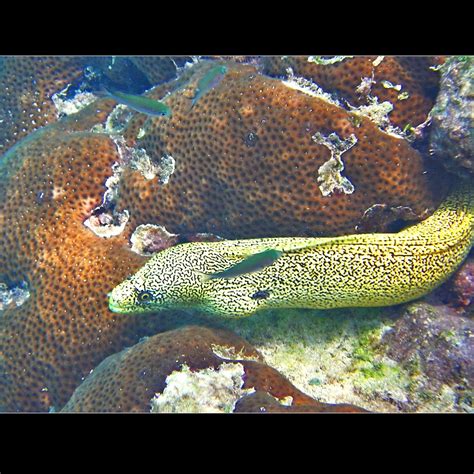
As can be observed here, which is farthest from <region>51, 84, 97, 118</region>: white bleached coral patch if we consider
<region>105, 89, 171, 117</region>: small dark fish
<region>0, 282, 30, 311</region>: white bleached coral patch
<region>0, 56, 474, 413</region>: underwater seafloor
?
<region>105, 89, 171, 117</region>: small dark fish

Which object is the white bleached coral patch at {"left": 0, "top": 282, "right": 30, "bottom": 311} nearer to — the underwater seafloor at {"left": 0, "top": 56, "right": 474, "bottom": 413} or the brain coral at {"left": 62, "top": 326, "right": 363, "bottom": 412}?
the underwater seafloor at {"left": 0, "top": 56, "right": 474, "bottom": 413}

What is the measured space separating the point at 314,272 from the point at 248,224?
0.99 meters

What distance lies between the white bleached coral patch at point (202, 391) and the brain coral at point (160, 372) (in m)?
0.03

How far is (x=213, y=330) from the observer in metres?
4.08

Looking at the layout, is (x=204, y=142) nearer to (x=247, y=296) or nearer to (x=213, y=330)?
(x=247, y=296)

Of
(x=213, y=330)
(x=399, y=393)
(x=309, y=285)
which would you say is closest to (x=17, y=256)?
(x=213, y=330)

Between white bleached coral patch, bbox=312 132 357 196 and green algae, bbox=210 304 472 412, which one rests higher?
white bleached coral patch, bbox=312 132 357 196

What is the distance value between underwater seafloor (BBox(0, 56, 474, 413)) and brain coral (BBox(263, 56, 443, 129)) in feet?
0.05

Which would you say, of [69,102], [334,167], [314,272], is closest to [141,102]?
[334,167]

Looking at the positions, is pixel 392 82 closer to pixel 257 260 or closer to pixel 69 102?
pixel 257 260

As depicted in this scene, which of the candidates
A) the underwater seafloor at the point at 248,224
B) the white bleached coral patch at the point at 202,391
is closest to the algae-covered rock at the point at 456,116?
the underwater seafloor at the point at 248,224

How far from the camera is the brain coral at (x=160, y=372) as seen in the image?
135 inches

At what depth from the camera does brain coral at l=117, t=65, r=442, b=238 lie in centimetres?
399

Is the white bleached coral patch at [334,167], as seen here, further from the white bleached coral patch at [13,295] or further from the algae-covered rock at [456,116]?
the white bleached coral patch at [13,295]
